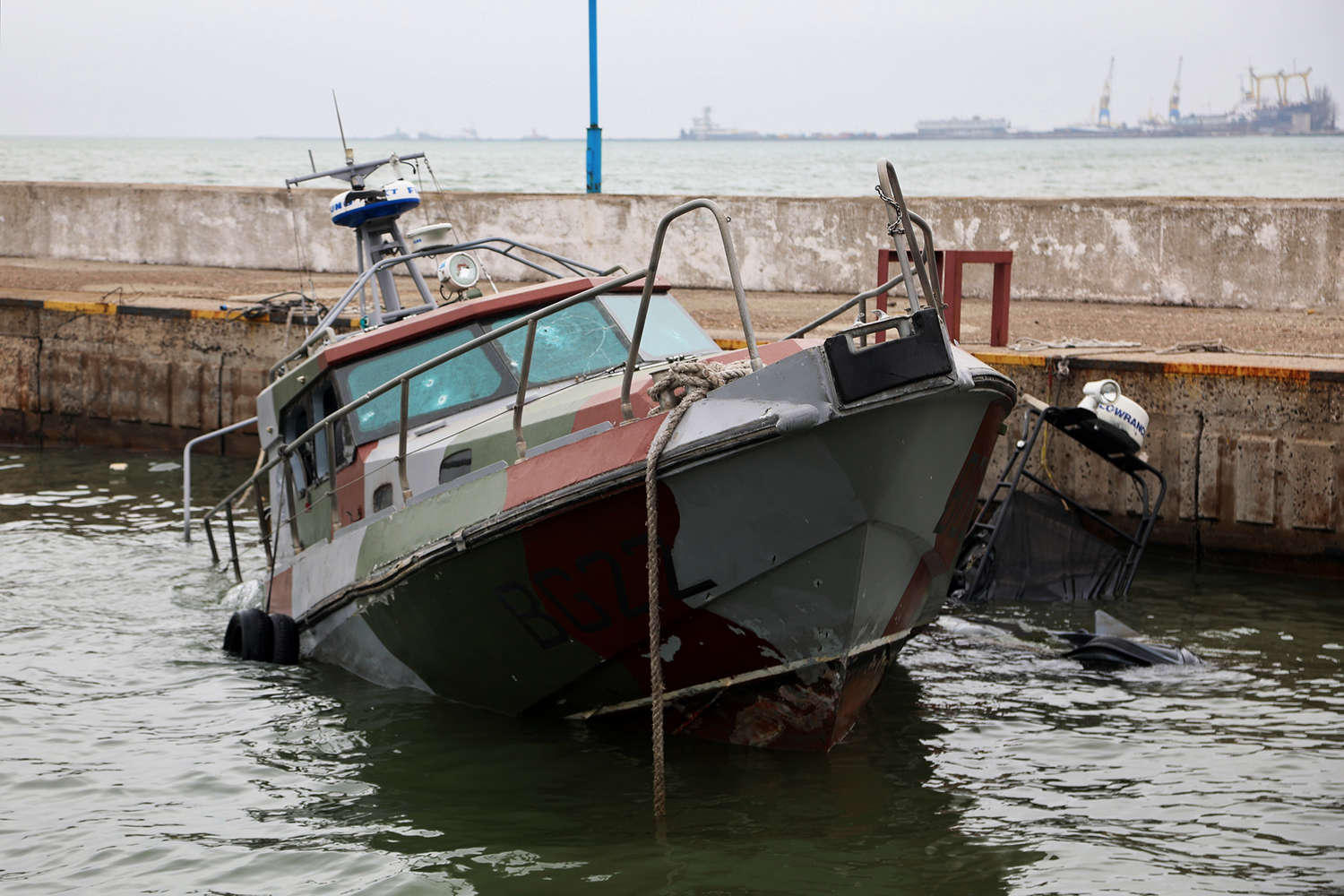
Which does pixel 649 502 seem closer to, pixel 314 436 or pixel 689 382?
pixel 689 382

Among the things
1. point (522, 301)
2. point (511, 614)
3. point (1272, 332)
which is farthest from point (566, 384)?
point (1272, 332)

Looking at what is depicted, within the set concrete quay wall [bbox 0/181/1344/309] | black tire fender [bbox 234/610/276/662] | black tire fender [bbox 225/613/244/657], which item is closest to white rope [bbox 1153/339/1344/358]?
concrete quay wall [bbox 0/181/1344/309]

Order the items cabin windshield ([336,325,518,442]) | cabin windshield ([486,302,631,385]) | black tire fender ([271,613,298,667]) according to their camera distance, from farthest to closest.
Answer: black tire fender ([271,613,298,667]), cabin windshield ([336,325,518,442]), cabin windshield ([486,302,631,385])

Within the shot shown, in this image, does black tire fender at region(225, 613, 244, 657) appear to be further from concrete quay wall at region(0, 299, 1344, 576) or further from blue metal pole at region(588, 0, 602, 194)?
blue metal pole at region(588, 0, 602, 194)

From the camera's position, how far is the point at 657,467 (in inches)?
209

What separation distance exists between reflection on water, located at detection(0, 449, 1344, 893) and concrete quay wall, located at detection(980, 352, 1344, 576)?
1.01 m

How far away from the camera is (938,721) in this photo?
671 centimetres

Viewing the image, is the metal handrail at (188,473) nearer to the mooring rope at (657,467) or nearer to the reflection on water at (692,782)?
the reflection on water at (692,782)

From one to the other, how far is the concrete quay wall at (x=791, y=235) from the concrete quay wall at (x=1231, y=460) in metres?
4.16

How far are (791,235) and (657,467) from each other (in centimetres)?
1011

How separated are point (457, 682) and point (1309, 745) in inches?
151

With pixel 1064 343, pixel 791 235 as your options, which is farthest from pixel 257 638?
pixel 791 235

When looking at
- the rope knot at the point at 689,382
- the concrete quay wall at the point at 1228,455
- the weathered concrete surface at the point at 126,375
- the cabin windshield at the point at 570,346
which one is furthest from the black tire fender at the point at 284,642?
the weathered concrete surface at the point at 126,375

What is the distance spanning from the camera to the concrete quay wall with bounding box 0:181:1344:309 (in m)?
13.0
